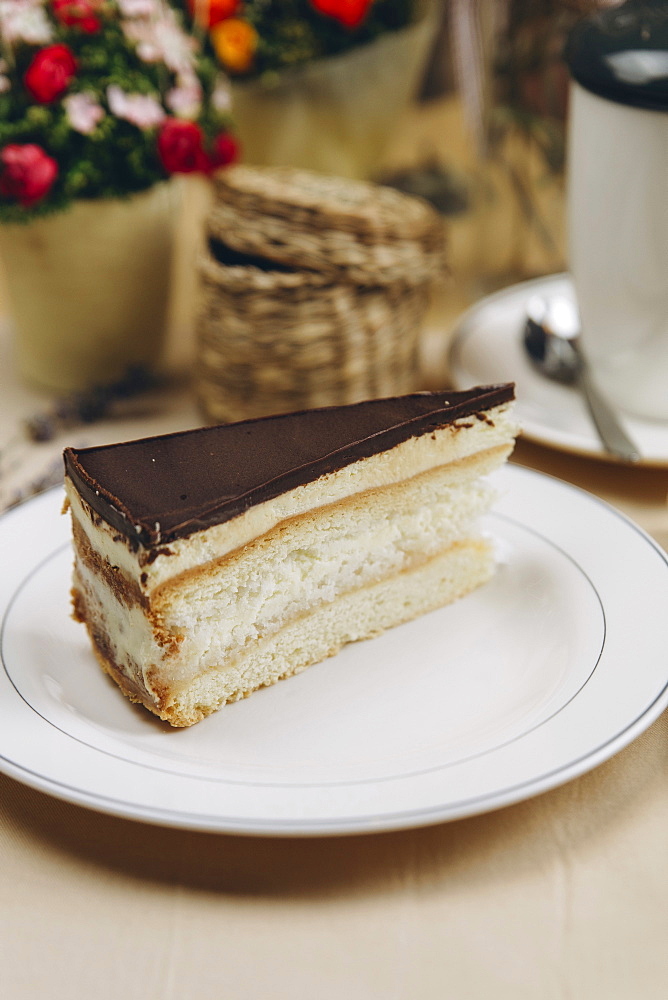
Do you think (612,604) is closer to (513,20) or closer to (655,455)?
(655,455)

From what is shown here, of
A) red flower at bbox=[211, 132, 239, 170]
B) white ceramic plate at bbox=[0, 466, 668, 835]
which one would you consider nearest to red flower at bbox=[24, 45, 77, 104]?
red flower at bbox=[211, 132, 239, 170]

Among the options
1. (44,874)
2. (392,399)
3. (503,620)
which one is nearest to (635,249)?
(392,399)

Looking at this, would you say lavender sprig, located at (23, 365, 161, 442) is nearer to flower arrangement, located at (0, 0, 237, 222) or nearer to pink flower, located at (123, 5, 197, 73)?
flower arrangement, located at (0, 0, 237, 222)

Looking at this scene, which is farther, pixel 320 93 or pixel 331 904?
pixel 320 93

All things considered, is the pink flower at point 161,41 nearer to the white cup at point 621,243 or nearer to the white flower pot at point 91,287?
the white flower pot at point 91,287

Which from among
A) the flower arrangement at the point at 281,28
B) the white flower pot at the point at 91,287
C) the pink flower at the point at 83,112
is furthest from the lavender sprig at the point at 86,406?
the flower arrangement at the point at 281,28

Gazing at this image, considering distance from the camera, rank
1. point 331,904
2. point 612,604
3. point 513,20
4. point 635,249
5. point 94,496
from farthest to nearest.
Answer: point 513,20, point 635,249, point 612,604, point 94,496, point 331,904

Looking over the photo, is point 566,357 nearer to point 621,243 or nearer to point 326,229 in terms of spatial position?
point 621,243
